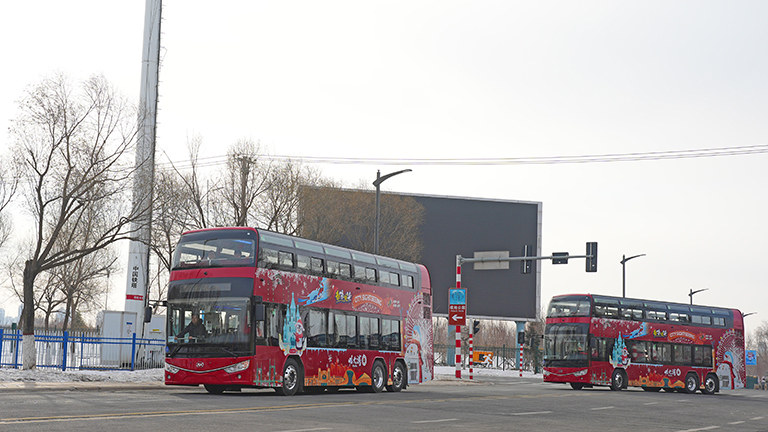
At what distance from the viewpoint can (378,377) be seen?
28766 millimetres

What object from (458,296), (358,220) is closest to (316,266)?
(458,296)

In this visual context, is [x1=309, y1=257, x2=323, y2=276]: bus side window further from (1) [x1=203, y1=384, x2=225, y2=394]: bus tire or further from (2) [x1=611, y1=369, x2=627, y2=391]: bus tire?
(2) [x1=611, y1=369, x2=627, y2=391]: bus tire

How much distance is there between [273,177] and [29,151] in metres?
16.0

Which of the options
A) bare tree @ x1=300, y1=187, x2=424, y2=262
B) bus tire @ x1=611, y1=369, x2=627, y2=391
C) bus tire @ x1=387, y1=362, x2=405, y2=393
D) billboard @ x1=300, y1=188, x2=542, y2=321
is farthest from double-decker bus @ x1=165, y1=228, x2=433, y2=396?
billboard @ x1=300, y1=188, x2=542, y2=321

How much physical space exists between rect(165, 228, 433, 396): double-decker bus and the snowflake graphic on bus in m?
0.03

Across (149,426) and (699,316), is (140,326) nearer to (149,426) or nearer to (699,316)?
(699,316)

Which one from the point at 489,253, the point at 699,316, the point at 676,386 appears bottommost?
the point at 676,386

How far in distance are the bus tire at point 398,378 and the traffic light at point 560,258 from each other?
1347 centimetres

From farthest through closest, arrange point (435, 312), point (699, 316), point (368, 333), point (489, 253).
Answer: point (435, 312) < point (489, 253) < point (699, 316) < point (368, 333)

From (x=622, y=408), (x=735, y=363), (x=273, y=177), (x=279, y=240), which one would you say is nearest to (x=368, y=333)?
(x=279, y=240)

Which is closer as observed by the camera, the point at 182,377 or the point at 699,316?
the point at 182,377

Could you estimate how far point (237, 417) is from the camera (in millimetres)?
15102

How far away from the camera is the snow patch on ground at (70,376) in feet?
88.8

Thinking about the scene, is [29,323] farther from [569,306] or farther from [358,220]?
[358,220]
